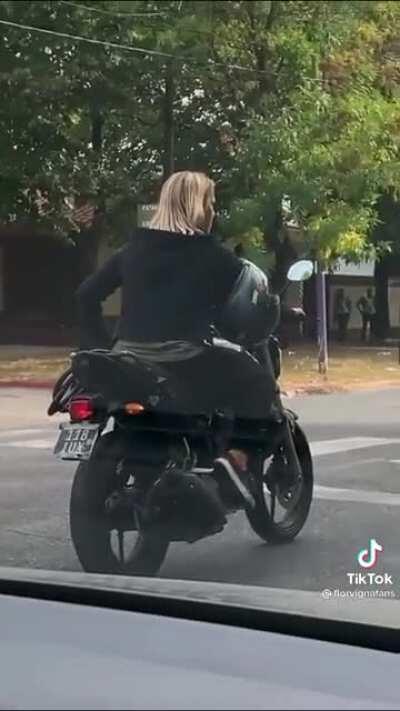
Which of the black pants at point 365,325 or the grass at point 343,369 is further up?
the black pants at point 365,325

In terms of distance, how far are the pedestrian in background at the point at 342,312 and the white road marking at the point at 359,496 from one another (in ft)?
4.97

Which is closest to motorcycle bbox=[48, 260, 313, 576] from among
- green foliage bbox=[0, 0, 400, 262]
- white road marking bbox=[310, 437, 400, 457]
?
green foliage bbox=[0, 0, 400, 262]

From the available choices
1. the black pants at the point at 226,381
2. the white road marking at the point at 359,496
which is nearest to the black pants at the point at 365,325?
the black pants at the point at 226,381

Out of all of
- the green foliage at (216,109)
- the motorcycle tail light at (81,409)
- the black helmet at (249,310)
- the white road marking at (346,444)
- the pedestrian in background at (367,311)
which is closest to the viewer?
the green foliage at (216,109)

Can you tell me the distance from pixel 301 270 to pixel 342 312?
2.91 feet

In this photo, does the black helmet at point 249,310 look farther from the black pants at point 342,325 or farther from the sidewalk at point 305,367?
the black pants at point 342,325

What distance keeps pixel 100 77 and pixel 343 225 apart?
994 mm

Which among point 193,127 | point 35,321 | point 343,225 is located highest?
point 193,127

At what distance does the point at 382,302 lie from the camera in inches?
201

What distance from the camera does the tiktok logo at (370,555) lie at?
5.41 metres

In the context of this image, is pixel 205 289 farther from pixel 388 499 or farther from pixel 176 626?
pixel 388 499

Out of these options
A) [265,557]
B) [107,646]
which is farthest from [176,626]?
[265,557]

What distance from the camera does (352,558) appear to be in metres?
5.32

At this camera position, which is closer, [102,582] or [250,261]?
[102,582]
